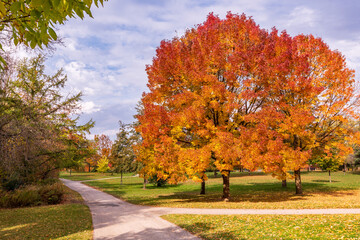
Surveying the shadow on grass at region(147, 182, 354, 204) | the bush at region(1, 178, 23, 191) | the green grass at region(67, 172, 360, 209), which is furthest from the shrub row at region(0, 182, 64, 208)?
the shadow on grass at region(147, 182, 354, 204)

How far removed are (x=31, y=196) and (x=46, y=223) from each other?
6.24 m

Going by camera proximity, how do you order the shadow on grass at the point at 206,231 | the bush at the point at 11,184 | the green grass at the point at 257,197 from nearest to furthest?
the shadow on grass at the point at 206,231, the green grass at the point at 257,197, the bush at the point at 11,184

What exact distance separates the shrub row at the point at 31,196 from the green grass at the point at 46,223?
1.08 metres

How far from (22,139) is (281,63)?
14.5 metres

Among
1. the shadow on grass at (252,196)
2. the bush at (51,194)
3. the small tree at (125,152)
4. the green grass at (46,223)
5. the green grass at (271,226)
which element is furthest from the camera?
the small tree at (125,152)

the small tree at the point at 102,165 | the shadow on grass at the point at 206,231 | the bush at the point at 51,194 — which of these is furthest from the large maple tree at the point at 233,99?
the small tree at the point at 102,165

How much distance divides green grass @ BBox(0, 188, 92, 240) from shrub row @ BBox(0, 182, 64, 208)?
3.54 ft

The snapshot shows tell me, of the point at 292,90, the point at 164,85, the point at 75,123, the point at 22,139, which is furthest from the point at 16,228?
the point at 292,90

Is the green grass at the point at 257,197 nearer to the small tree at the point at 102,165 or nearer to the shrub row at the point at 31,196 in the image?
the shrub row at the point at 31,196

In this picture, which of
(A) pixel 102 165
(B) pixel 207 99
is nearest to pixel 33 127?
(B) pixel 207 99

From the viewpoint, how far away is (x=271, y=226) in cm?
848

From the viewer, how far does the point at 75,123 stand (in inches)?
829

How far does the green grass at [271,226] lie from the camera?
287 inches

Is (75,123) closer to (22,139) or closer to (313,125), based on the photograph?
(22,139)
